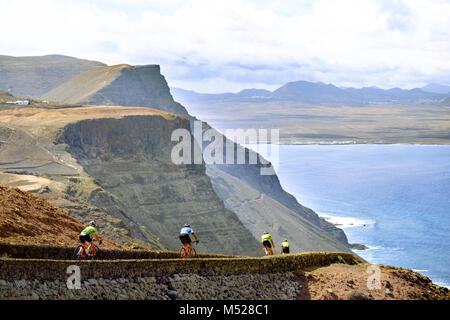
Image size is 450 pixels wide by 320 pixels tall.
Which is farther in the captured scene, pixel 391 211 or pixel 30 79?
pixel 30 79

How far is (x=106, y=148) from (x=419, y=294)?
5442 centimetres

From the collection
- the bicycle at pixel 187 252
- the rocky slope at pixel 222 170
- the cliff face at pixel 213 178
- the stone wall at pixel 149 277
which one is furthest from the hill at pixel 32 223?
the rocky slope at pixel 222 170

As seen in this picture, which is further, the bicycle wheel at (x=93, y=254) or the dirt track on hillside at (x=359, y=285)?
the bicycle wheel at (x=93, y=254)

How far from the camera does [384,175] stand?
19950 centimetres

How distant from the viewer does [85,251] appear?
68.3ft

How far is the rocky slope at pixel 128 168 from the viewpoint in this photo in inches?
2491

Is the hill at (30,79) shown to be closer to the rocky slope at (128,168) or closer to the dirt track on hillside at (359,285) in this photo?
the rocky slope at (128,168)

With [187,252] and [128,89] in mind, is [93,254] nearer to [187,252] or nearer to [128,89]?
[187,252]

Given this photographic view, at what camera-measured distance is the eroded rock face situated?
67938 millimetres

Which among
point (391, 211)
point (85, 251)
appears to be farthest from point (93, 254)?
point (391, 211)

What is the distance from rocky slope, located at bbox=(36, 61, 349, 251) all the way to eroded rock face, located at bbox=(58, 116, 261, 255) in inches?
1058

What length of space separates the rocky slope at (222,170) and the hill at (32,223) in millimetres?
70791

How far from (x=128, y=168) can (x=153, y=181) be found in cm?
315
